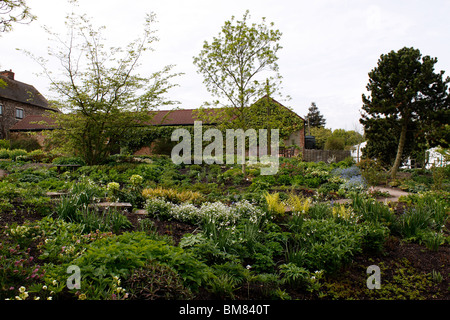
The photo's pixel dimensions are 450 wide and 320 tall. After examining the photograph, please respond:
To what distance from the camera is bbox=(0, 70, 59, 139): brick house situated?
28078 mm

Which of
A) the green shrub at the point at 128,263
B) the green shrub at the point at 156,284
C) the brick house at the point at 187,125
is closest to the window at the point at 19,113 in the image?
the brick house at the point at 187,125

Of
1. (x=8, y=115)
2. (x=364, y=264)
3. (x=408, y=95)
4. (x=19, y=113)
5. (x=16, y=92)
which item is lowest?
(x=364, y=264)

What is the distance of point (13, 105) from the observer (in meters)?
29.4

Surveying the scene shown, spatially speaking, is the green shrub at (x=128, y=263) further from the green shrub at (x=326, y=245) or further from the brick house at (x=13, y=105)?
the brick house at (x=13, y=105)

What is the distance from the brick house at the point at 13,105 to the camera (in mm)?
28078

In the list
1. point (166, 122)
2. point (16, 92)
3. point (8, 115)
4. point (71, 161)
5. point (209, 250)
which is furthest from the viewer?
point (16, 92)

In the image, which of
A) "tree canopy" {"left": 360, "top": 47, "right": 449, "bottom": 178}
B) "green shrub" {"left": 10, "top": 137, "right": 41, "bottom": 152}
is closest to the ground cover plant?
"tree canopy" {"left": 360, "top": 47, "right": 449, "bottom": 178}

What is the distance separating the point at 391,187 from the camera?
10344 mm

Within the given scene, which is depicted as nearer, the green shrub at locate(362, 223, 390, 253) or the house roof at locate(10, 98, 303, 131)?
the green shrub at locate(362, 223, 390, 253)

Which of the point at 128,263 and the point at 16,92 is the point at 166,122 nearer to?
the point at 16,92

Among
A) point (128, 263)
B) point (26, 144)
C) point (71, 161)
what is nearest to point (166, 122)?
point (26, 144)

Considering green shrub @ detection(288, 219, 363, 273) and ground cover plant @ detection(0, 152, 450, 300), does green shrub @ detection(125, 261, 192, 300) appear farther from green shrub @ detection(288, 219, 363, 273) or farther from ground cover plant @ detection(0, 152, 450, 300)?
green shrub @ detection(288, 219, 363, 273)

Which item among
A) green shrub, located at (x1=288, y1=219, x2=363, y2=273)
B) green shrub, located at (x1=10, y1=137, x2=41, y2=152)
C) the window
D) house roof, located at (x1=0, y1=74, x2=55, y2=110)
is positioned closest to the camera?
green shrub, located at (x1=288, y1=219, x2=363, y2=273)
